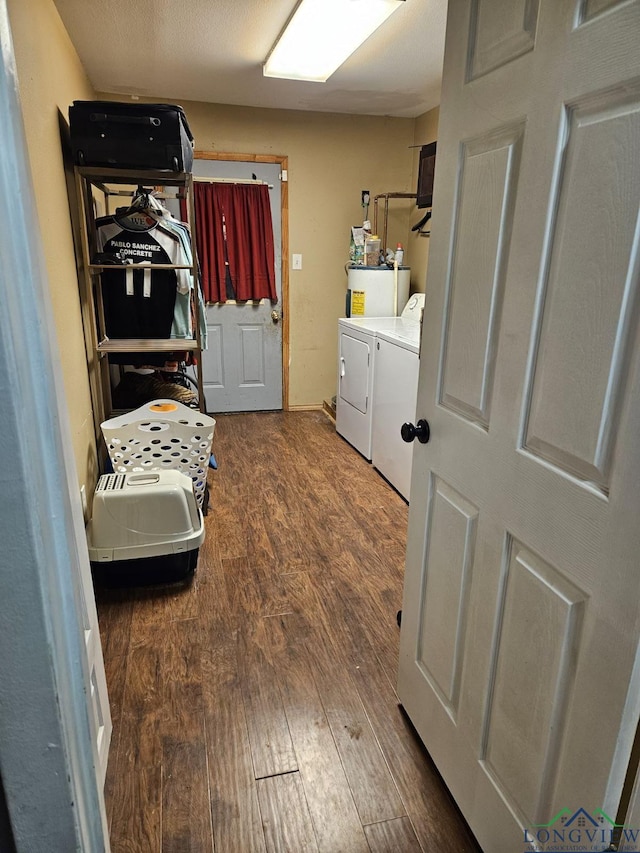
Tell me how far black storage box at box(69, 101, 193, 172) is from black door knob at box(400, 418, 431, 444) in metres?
1.95

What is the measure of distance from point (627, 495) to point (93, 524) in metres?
1.94

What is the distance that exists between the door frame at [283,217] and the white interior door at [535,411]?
11.3 feet

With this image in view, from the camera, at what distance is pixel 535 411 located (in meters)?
1.00

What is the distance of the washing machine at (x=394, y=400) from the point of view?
298 cm

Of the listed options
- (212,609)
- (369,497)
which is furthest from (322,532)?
(212,609)

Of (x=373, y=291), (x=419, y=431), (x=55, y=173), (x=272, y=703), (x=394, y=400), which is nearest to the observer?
(x=419, y=431)

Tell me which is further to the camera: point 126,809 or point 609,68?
point 126,809

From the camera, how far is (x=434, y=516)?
55.9 inches

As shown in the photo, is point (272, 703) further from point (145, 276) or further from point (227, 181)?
point (227, 181)

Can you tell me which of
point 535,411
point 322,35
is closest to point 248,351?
point 322,35

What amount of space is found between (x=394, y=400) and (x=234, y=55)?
2.21 m

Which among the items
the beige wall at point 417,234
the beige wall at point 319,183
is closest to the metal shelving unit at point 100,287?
the beige wall at point 319,183

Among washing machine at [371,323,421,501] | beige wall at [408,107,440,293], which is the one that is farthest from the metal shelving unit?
beige wall at [408,107,440,293]

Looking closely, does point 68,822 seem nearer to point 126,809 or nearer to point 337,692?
point 126,809
